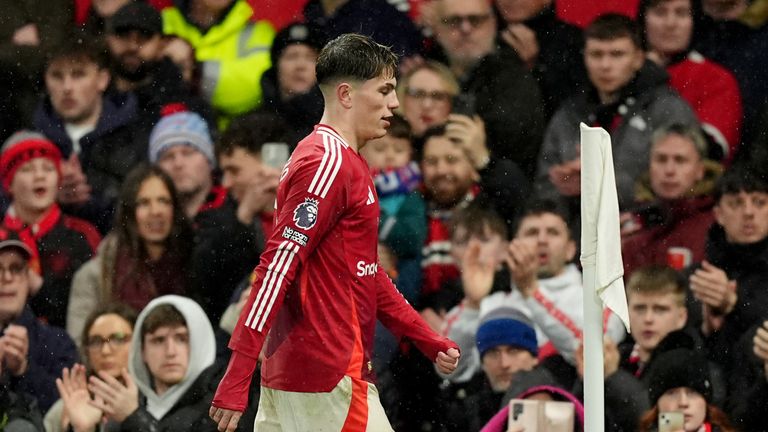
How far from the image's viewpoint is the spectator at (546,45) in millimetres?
8445

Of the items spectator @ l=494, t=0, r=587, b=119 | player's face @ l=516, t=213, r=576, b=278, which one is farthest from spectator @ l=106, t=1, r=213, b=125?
player's face @ l=516, t=213, r=576, b=278

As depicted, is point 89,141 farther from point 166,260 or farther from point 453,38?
point 453,38

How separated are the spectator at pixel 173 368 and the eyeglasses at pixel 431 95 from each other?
5.72 feet

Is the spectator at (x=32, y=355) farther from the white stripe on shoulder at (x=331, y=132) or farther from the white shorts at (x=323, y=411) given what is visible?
the white stripe on shoulder at (x=331, y=132)

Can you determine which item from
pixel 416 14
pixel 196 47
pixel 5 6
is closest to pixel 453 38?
pixel 416 14

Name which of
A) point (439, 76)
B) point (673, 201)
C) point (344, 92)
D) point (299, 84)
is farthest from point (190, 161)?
point (344, 92)

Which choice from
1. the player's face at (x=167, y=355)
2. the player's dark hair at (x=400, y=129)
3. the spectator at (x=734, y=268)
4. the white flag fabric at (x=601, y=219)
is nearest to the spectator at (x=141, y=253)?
the player's face at (x=167, y=355)

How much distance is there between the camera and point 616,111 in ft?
27.3

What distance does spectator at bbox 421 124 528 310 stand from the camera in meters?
8.42

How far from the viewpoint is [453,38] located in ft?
28.4

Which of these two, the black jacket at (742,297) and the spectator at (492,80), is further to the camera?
the spectator at (492,80)

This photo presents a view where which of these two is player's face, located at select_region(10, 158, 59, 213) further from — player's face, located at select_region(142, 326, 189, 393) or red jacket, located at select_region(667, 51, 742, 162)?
red jacket, located at select_region(667, 51, 742, 162)

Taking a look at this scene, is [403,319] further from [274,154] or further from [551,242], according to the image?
[274,154]

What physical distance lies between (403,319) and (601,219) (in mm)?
846
